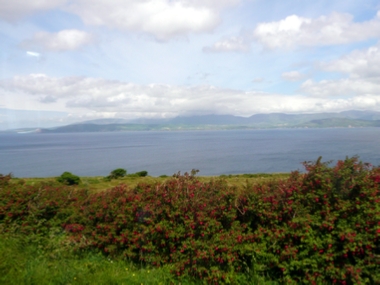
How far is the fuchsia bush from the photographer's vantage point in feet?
13.4

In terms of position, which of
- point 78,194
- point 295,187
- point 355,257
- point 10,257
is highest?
point 295,187

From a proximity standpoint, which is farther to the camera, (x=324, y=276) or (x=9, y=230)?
(x=9, y=230)

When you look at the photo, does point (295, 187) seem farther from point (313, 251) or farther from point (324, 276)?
point (324, 276)

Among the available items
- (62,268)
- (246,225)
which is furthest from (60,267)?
(246,225)

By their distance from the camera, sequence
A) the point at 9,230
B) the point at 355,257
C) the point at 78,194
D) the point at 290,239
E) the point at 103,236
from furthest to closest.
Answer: the point at 78,194 → the point at 9,230 → the point at 103,236 → the point at 290,239 → the point at 355,257

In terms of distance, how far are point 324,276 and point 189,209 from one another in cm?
215

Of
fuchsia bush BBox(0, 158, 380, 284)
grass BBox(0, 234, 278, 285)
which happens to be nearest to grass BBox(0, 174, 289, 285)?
grass BBox(0, 234, 278, 285)

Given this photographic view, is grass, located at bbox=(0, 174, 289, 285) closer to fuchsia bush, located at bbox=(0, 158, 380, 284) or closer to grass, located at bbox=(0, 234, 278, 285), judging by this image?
grass, located at bbox=(0, 234, 278, 285)

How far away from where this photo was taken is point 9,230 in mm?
5707

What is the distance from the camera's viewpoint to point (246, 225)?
15.5ft

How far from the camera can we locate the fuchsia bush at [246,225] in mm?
4098

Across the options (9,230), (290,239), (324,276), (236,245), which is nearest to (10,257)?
(9,230)

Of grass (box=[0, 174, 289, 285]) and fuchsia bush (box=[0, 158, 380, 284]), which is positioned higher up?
fuchsia bush (box=[0, 158, 380, 284])

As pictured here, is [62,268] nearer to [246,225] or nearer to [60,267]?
[60,267]
